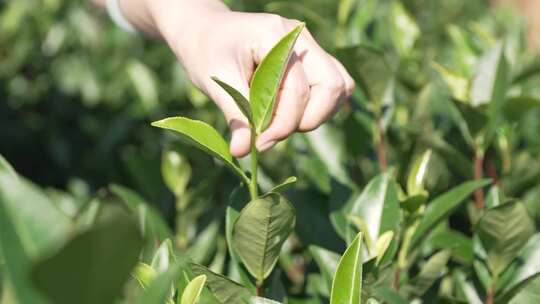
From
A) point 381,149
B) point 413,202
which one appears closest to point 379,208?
point 413,202

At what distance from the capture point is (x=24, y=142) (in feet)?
9.36

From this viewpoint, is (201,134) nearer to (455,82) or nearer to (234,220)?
(234,220)

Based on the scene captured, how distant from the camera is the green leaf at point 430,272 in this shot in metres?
1.30

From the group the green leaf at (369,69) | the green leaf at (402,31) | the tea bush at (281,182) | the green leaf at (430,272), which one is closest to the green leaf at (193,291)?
the tea bush at (281,182)

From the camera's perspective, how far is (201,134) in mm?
1099

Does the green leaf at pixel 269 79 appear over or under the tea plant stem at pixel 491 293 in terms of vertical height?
over

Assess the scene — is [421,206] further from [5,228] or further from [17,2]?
[17,2]

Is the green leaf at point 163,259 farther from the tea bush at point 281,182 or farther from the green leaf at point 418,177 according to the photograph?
the green leaf at point 418,177

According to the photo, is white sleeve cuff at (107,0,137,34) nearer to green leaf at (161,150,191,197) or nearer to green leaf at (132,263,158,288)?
green leaf at (161,150,191,197)

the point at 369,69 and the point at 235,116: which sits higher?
the point at 235,116

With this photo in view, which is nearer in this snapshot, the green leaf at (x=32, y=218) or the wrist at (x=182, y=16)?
the green leaf at (x=32, y=218)

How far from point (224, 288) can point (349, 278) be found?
19 centimetres

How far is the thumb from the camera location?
44.8 inches

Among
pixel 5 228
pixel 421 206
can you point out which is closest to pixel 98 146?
pixel 421 206
